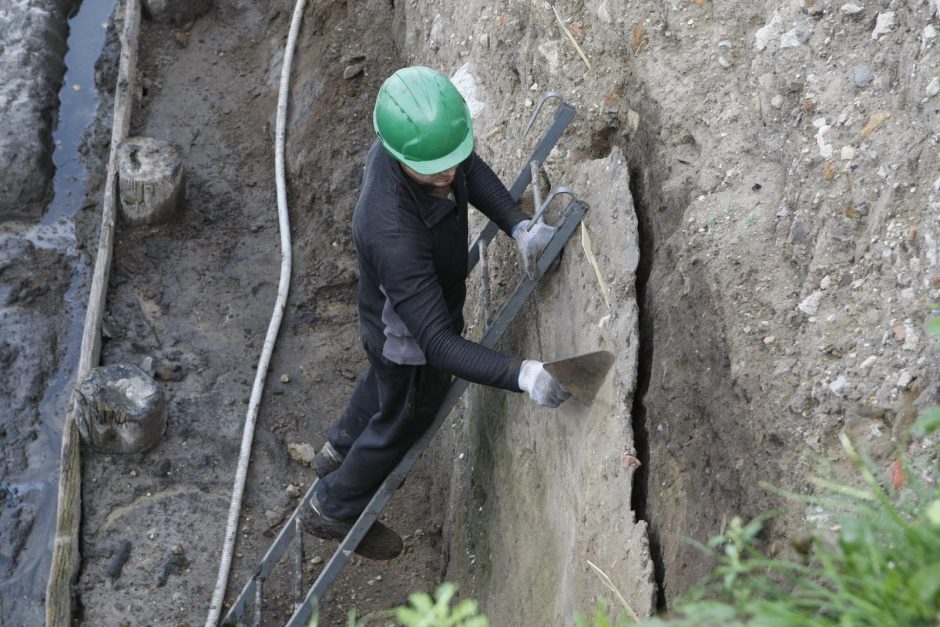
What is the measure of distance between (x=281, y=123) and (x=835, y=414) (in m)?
4.76

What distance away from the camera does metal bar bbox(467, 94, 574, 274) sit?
3.67m

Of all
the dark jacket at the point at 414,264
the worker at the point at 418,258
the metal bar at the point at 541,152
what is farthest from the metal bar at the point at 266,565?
the metal bar at the point at 541,152

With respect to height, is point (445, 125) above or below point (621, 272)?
above

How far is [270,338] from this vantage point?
222 inches

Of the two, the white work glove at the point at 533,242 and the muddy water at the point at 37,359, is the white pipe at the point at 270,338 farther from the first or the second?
the white work glove at the point at 533,242

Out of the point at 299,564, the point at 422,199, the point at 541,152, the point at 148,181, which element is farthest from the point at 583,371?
the point at 148,181

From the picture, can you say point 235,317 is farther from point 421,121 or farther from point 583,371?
point 583,371

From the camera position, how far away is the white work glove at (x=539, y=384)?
3.24m

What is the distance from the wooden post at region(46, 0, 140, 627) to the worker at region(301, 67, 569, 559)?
1573mm

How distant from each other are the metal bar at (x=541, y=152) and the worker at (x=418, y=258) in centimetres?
14

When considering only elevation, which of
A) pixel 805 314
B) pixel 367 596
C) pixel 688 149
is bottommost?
pixel 367 596

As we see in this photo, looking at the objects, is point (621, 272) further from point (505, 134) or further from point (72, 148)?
point (72, 148)

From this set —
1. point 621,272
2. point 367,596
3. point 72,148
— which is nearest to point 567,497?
point 621,272

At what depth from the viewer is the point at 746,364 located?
2.83 metres
